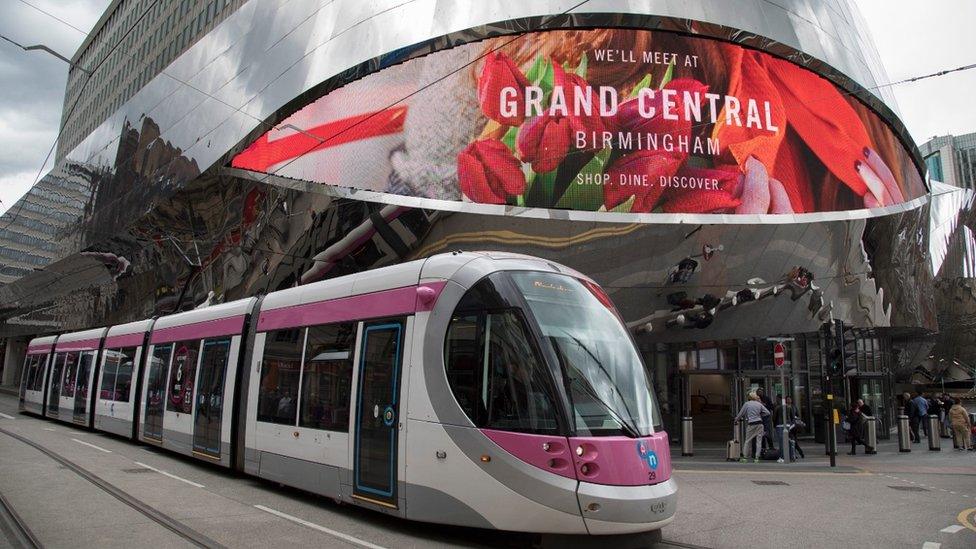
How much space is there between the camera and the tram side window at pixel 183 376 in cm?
1295

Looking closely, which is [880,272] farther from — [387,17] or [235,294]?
[235,294]

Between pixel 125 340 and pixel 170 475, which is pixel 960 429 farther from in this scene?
pixel 125 340

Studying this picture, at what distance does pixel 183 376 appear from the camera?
1333 cm

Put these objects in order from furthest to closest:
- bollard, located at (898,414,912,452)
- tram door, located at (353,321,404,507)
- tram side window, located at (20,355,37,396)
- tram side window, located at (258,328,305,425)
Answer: tram side window, located at (20,355,37,396) < bollard, located at (898,414,912,452) < tram side window, located at (258,328,305,425) < tram door, located at (353,321,404,507)

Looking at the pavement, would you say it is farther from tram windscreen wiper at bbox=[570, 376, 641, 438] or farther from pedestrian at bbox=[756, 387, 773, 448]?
pedestrian at bbox=[756, 387, 773, 448]

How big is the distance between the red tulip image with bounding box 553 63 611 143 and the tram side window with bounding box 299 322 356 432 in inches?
580

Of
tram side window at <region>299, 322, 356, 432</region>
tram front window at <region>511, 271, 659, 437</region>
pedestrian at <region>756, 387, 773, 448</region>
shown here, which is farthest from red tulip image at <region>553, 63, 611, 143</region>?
tram front window at <region>511, 271, 659, 437</region>

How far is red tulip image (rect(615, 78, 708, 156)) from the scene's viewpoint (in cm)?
2208

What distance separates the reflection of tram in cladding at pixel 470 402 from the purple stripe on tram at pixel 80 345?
1145 centimetres

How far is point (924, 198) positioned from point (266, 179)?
26.5 m

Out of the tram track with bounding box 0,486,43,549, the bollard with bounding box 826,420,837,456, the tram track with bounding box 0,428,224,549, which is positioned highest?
the bollard with bounding box 826,420,837,456

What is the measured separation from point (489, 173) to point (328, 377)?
550 inches

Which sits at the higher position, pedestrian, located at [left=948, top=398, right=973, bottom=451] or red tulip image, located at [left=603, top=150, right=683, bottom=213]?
red tulip image, located at [left=603, top=150, right=683, bottom=213]

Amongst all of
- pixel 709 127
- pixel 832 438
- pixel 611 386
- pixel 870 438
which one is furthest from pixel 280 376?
pixel 709 127
